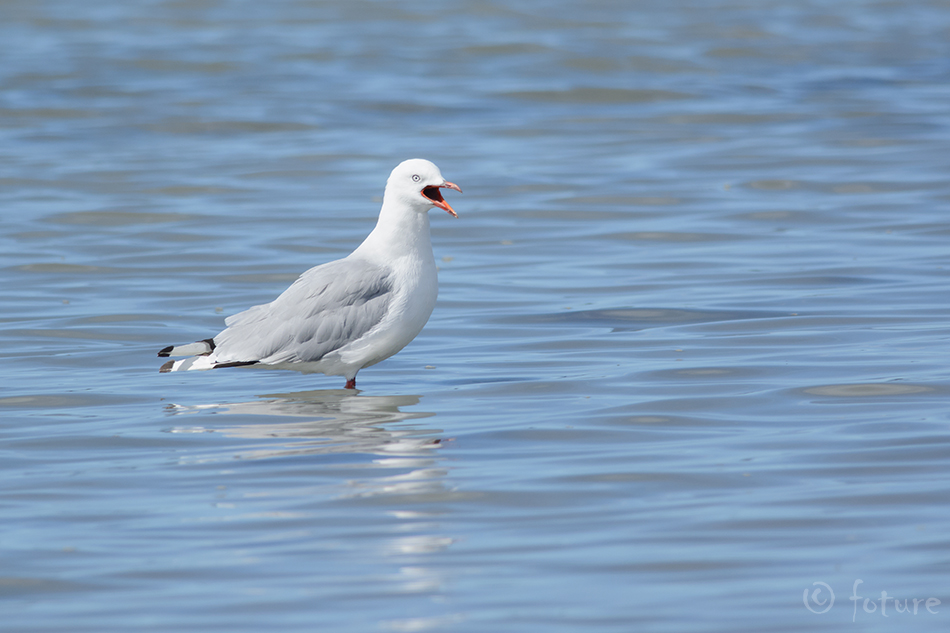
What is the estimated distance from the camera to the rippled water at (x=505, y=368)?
4820mm

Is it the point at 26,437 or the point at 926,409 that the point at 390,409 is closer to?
the point at 26,437

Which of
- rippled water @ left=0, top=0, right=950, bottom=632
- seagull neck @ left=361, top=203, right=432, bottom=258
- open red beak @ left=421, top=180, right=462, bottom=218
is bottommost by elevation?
rippled water @ left=0, top=0, right=950, bottom=632

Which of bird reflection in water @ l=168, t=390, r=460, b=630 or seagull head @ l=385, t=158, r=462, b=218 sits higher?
seagull head @ l=385, t=158, r=462, b=218

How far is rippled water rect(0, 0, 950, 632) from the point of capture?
482 centimetres

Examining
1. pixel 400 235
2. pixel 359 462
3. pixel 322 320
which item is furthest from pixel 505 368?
pixel 359 462

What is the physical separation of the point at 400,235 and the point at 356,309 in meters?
0.50

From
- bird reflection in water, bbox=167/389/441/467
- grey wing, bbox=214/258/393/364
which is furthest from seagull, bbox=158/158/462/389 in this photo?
bird reflection in water, bbox=167/389/441/467

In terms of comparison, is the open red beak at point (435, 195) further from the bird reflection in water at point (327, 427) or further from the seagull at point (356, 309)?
the bird reflection in water at point (327, 427)

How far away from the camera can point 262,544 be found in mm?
5168

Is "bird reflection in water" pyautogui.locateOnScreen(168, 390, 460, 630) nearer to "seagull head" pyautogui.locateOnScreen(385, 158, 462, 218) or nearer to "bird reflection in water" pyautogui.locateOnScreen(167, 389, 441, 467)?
"bird reflection in water" pyautogui.locateOnScreen(167, 389, 441, 467)

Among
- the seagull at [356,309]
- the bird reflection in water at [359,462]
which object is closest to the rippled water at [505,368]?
the bird reflection in water at [359,462]

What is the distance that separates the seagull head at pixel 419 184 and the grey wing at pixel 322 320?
43 cm

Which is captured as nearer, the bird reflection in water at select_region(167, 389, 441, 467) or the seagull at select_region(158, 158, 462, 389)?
the bird reflection in water at select_region(167, 389, 441, 467)

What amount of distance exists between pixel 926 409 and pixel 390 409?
2660mm
